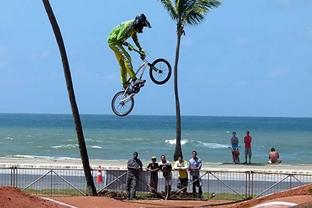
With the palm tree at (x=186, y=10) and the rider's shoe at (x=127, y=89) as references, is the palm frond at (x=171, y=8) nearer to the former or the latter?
the palm tree at (x=186, y=10)

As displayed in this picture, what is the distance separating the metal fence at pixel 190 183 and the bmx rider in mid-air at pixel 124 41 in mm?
7697

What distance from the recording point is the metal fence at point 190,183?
27983mm

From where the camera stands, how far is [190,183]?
27625 millimetres

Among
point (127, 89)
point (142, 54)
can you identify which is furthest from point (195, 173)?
point (142, 54)

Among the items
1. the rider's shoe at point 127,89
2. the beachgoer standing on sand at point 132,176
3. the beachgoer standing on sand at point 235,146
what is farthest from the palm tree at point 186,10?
the rider's shoe at point 127,89

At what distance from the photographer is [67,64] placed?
91.7 ft

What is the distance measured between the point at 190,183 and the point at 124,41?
907cm

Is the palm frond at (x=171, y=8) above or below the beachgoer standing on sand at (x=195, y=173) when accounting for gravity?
above

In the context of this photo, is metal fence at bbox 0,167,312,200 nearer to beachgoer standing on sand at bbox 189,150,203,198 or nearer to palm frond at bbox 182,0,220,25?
beachgoer standing on sand at bbox 189,150,203,198

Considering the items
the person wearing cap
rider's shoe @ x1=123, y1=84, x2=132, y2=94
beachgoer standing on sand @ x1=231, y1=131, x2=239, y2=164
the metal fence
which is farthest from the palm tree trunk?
rider's shoe @ x1=123, y1=84, x2=132, y2=94

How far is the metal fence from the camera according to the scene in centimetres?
2798

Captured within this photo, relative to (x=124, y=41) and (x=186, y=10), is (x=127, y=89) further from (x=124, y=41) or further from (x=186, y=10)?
(x=186, y=10)

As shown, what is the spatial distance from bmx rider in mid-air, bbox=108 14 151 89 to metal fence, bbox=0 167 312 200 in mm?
7697

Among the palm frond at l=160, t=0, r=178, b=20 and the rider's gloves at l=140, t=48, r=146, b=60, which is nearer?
the rider's gloves at l=140, t=48, r=146, b=60
